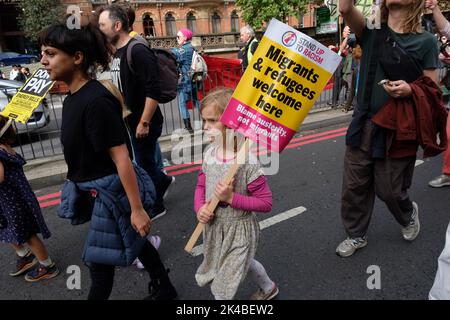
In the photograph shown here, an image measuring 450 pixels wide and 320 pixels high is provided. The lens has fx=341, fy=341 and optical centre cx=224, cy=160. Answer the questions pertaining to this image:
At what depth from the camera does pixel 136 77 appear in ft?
9.53

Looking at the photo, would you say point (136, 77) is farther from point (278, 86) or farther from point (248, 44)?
point (248, 44)

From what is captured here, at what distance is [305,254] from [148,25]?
37.3 meters

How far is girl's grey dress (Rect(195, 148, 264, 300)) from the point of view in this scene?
179 centimetres

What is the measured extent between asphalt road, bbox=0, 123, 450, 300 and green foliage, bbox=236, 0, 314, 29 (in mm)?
25893

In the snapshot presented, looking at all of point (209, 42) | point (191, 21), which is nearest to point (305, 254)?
point (209, 42)

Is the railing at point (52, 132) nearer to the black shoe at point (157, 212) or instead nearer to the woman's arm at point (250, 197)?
the black shoe at point (157, 212)

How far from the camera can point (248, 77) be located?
164 cm

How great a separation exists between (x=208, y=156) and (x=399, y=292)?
1.65 m

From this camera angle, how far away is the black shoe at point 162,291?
223cm

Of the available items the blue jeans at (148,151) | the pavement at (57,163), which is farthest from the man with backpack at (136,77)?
the pavement at (57,163)

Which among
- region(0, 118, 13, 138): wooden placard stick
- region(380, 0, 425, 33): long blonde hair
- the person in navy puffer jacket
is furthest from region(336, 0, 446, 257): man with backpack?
region(0, 118, 13, 138): wooden placard stick

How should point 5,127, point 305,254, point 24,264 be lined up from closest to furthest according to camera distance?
point 5,127, point 24,264, point 305,254

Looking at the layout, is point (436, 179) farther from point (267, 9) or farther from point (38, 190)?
point (267, 9)

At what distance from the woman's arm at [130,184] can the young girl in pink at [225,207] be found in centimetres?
31
